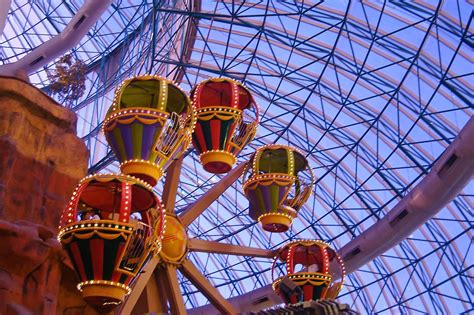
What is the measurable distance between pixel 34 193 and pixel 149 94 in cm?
253

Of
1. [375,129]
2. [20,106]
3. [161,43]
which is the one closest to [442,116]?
[375,129]

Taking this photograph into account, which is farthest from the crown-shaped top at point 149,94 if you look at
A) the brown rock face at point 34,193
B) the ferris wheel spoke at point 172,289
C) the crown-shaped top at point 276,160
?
the ferris wheel spoke at point 172,289

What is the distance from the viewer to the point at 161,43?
3094cm

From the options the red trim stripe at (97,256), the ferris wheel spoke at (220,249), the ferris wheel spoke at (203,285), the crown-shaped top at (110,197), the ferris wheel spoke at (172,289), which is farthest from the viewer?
the ferris wheel spoke at (220,249)

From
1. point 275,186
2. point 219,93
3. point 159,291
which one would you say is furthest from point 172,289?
point 219,93

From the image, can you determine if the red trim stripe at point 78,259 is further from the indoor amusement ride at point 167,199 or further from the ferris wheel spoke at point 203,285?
the ferris wheel spoke at point 203,285

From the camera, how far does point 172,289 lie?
1225cm

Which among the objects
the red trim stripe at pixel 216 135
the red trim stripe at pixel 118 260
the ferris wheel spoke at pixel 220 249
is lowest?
the red trim stripe at pixel 118 260

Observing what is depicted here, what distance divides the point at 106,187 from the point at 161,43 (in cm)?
2141

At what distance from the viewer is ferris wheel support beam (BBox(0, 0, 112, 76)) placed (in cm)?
2741

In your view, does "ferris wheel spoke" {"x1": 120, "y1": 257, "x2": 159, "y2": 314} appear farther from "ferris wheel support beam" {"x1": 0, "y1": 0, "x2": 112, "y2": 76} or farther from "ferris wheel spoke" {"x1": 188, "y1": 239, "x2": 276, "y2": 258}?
"ferris wheel support beam" {"x1": 0, "y1": 0, "x2": 112, "y2": 76}

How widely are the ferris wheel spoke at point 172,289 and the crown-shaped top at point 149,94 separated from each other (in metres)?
2.79

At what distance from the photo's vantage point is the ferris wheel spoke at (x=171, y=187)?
13227 mm

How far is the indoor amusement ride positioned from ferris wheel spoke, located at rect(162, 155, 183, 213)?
0.07ft
